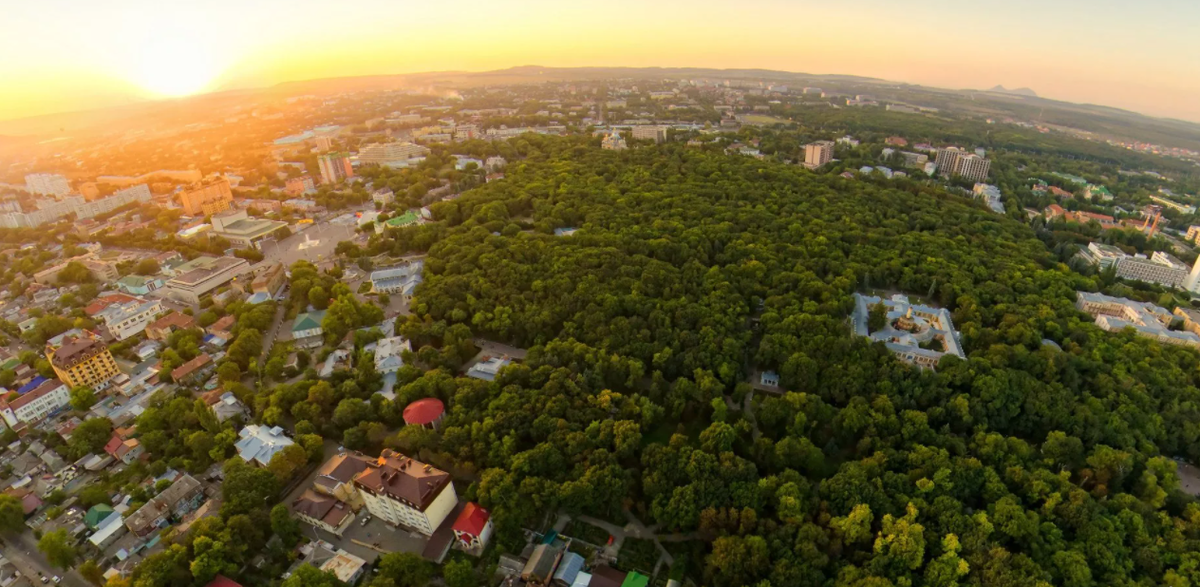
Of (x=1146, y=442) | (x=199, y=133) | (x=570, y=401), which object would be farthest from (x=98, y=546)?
(x=199, y=133)

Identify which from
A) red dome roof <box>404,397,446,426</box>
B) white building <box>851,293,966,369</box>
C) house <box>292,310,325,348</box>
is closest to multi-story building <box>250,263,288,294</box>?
house <box>292,310,325,348</box>

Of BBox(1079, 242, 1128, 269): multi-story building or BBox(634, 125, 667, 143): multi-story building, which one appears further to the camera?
BBox(634, 125, 667, 143): multi-story building

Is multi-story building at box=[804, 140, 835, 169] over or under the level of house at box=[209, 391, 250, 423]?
over

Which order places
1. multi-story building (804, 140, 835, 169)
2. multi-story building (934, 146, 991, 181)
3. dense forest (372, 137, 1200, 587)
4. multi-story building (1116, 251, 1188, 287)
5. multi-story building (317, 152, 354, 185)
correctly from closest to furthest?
dense forest (372, 137, 1200, 587)
multi-story building (1116, 251, 1188, 287)
multi-story building (934, 146, 991, 181)
multi-story building (317, 152, 354, 185)
multi-story building (804, 140, 835, 169)

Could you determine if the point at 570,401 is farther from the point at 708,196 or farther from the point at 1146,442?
the point at 708,196

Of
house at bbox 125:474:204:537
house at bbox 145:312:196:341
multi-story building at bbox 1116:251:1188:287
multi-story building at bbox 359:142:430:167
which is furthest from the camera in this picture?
multi-story building at bbox 359:142:430:167

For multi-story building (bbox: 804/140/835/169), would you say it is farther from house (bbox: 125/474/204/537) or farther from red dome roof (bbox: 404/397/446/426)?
house (bbox: 125/474/204/537)

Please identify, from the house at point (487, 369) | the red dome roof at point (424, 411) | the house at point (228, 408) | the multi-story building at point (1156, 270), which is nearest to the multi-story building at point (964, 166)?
the multi-story building at point (1156, 270)

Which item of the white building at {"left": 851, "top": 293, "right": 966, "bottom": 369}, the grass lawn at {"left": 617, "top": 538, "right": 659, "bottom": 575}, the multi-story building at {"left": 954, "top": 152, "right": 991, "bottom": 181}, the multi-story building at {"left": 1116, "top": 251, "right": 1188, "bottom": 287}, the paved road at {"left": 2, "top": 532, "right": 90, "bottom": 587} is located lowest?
the paved road at {"left": 2, "top": 532, "right": 90, "bottom": 587}
